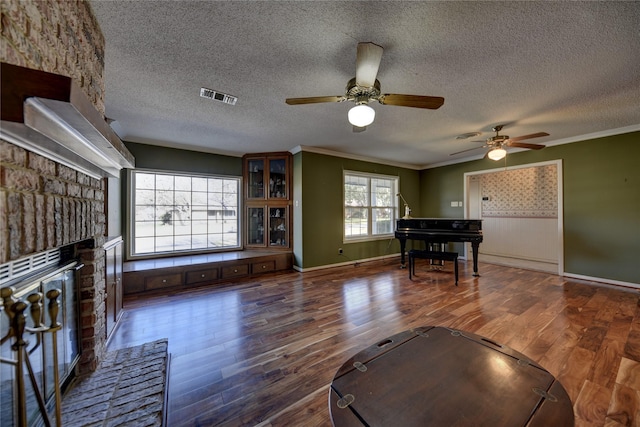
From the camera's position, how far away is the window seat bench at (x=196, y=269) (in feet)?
11.3

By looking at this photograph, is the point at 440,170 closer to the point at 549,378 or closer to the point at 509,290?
the point at 509,290

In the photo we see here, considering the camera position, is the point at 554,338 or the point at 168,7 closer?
the point at 168,7

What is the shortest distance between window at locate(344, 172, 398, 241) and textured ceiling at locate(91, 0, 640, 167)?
2157 mm

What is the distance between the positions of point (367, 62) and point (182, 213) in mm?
4241

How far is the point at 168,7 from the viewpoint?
4.78 feet

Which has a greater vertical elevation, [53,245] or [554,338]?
[53,245]

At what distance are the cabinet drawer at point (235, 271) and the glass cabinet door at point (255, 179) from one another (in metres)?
1.53

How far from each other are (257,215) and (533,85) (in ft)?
15.0

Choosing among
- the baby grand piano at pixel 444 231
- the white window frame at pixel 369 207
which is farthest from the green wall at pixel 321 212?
the baby grand piano at pixel 444 231

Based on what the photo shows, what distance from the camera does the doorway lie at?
194 inches

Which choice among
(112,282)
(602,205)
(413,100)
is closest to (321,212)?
(413,100)

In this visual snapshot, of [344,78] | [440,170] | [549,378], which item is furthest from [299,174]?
[549,378]

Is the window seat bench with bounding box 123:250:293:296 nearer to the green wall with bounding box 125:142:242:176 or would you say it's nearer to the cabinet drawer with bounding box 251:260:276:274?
the cabinet drawer with bounding box 251:260:276:274

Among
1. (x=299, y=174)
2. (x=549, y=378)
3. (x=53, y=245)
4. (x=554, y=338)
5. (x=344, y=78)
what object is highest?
(x=344, y=78)
